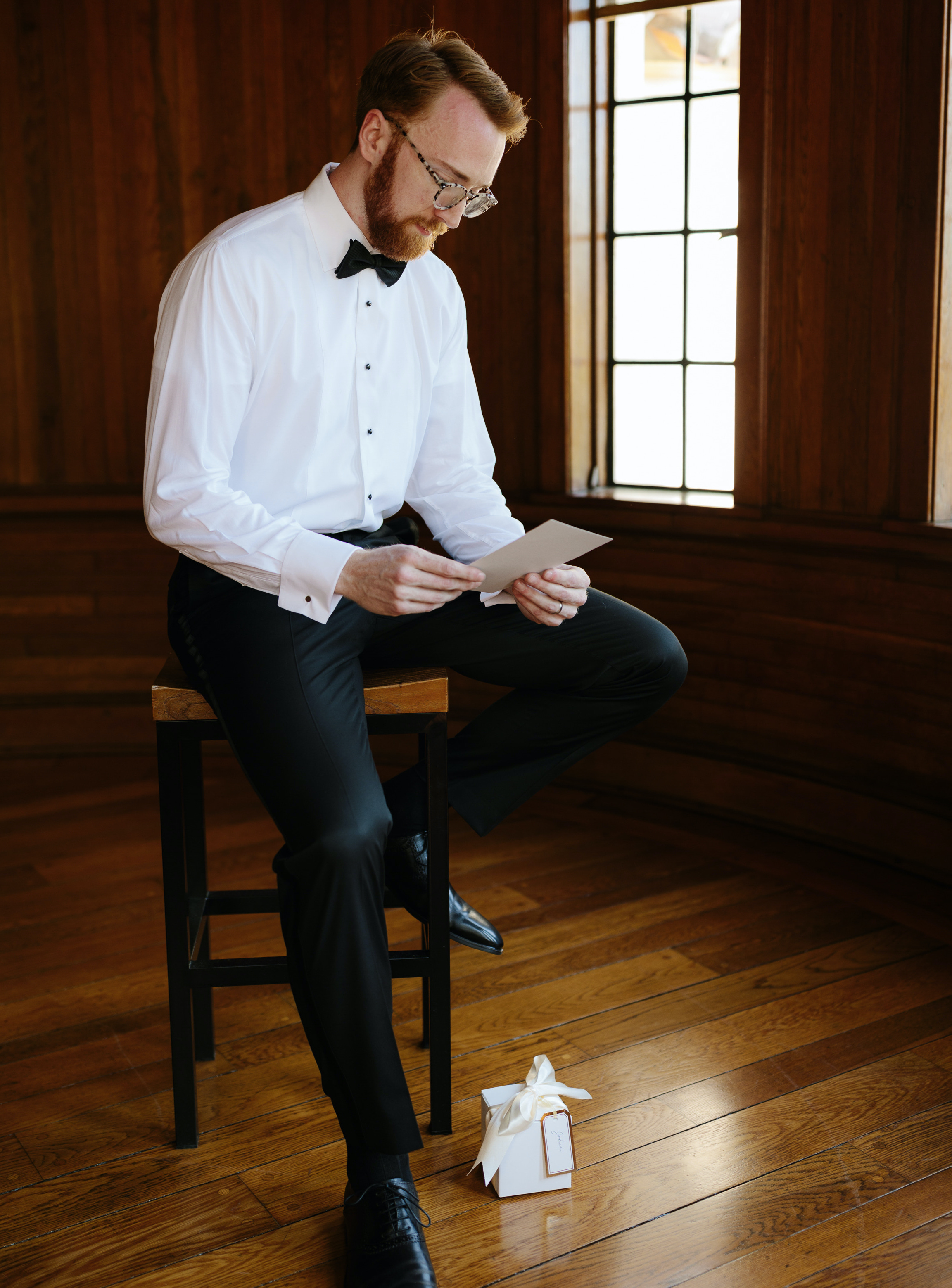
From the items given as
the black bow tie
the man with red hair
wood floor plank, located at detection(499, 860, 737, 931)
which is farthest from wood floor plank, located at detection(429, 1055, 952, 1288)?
the black bow tie

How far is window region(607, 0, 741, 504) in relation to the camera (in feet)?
10.4

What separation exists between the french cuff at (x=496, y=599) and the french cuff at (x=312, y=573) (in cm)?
35

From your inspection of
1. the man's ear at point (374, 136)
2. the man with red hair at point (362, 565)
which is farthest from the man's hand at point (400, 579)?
the man's ear at point (374, 136)

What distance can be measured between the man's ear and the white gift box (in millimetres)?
1529

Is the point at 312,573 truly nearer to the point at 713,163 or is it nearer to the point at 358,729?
the point at 358,729

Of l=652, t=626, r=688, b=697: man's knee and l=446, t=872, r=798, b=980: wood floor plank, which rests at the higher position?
l=652, t=626, r=688, b=697: man's knee

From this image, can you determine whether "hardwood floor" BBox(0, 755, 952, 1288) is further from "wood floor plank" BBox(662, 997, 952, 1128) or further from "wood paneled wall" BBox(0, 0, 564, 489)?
"wood paneled wall" BBox(0, 0, 564, 489)

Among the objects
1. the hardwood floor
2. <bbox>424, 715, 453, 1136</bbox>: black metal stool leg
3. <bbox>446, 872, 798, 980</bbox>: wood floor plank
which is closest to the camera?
the hardwood floor

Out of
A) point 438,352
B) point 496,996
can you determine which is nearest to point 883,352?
point 438,352

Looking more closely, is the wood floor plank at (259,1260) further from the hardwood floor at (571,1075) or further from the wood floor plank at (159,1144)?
the wood floor plank at (159,1144)

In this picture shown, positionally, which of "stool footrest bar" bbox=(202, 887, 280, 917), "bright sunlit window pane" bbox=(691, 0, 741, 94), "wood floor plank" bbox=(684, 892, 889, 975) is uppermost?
"bright sunlit window pane" bbox=(691, 0, 741, 94)

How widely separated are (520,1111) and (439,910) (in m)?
0.32

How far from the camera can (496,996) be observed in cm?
238

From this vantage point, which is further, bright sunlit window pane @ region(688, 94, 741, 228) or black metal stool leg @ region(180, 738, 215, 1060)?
bright sunlit window pane @ region(688, 94, 741, 228)
